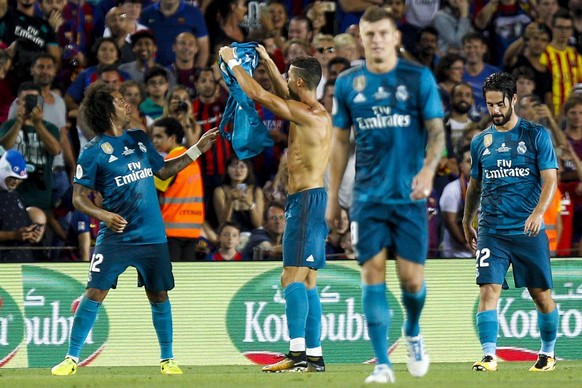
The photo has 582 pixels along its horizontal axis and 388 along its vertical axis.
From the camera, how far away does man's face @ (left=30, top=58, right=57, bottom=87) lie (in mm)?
16609

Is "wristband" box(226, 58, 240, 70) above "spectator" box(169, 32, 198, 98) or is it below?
above

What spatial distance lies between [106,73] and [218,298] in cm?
411

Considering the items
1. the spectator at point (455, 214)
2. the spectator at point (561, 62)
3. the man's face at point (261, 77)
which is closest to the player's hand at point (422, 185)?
the spectator at point (455, 214)

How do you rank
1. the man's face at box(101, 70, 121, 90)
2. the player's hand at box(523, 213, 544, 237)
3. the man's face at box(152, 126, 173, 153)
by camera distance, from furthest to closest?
1. the man's face at box(101, 70, 121, 90)
2. the man's face at box(152, 126, 173, 153)
3. the player's hand at box(523, 213, 544, 237)

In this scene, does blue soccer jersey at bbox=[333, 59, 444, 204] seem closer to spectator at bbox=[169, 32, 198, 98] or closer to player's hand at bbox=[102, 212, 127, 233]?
player's hand at bbox=[102, 212, 127, 233]

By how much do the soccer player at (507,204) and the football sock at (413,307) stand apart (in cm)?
243

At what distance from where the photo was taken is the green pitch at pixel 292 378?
9961 mm

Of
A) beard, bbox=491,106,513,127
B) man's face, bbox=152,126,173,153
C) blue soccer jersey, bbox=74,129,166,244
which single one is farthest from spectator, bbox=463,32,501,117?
blue soccer jersey, bbox=74,129,166,244

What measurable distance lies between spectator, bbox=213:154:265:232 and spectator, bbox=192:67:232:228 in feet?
0.66

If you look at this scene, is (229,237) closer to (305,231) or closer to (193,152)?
(193,152)

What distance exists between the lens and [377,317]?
30.3 feet

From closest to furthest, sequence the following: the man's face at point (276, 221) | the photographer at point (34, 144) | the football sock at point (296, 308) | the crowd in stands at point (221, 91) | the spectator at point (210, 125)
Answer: the football sock at point (296, 308) < the crowd in stands at point (221, 91) < the photographer at point (34, 144) < the man's face at point (276, 221) < the spectator at point (210, 125)

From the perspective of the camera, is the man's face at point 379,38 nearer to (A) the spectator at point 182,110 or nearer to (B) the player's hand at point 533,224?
(B) the player's hand at point 533,224

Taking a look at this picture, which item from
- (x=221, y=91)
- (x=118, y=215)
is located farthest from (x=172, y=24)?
(x=118, y=215)
